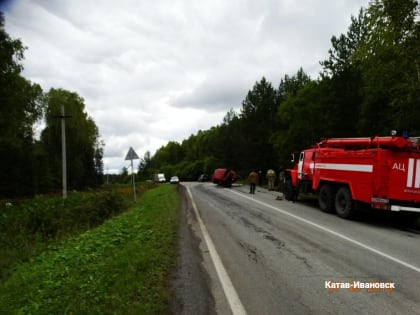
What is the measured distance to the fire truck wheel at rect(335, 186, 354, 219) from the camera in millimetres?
13602

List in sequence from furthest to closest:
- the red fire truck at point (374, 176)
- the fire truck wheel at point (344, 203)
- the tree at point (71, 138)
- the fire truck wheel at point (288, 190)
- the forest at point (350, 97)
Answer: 1. the tree at point (71, 138)
2. the fire truck wheel at point (288, 190)
3. the forest at point (350, 97)
4. the fire truck wheel at point (344, 203)
5. the red fire truck at point (374, 176)

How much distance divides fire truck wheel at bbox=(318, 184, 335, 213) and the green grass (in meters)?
8.17

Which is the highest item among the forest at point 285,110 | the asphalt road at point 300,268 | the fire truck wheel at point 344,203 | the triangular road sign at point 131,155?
the forest at point 285,110

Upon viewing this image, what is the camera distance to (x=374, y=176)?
1259cm

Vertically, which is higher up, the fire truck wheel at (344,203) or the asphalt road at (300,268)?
the fire truck wheel at (344,203)

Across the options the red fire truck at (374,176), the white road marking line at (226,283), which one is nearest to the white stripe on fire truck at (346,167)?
the red fire truck at (374,176)

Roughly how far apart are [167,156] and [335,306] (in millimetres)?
139027

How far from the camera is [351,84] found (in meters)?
27.3

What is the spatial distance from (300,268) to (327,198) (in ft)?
29.9

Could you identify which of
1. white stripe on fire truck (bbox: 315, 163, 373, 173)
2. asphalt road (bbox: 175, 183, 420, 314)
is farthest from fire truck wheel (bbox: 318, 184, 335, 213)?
asphalt road (bbox: 175, 183, 420, 314)

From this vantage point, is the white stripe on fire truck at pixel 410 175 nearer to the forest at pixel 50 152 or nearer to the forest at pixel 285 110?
the forest at pixel 285 110

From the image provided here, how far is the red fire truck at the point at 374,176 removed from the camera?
12.5 m

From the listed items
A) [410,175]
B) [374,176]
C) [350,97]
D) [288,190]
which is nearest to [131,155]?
[288,190]

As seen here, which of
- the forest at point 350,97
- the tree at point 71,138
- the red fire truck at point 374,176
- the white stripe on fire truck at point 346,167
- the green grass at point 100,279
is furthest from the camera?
the tree at point 71,138
